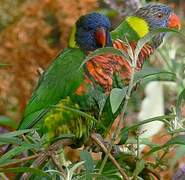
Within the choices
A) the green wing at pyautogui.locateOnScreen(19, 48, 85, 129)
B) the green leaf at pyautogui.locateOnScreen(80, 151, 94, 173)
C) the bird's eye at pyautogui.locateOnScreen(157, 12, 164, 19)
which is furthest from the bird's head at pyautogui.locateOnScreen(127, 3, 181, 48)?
the green leaf at pyautogui.locateOnScreen(80, 151, 94, 173)

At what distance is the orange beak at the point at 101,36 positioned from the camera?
1806mm

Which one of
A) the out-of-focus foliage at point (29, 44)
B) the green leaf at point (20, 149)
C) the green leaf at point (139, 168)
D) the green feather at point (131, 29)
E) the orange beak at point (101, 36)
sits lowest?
the out-of-focus foliage at point (29, 44)

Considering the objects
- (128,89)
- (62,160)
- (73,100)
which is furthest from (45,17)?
(128,89)

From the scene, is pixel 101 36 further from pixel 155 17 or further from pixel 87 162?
pixel 87 162

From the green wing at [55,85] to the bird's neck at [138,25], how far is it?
364mm

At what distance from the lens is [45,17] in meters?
2.72

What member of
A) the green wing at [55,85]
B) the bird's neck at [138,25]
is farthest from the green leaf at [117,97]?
the bird's neck at [138,25]

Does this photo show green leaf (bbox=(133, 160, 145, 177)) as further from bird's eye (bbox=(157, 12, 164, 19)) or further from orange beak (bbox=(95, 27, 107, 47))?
bird's eye (bbox=(157, 12, 164, 19))

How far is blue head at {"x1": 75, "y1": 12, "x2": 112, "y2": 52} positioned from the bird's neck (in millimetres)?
192

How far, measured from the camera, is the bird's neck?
2029 millimetres

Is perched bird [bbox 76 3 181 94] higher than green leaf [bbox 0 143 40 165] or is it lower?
lower

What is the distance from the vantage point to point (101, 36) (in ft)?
5.95

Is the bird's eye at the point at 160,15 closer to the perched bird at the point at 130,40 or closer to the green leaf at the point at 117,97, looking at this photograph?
the perched bird at the point at 130,40

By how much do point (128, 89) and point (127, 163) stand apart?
0.18 meters
